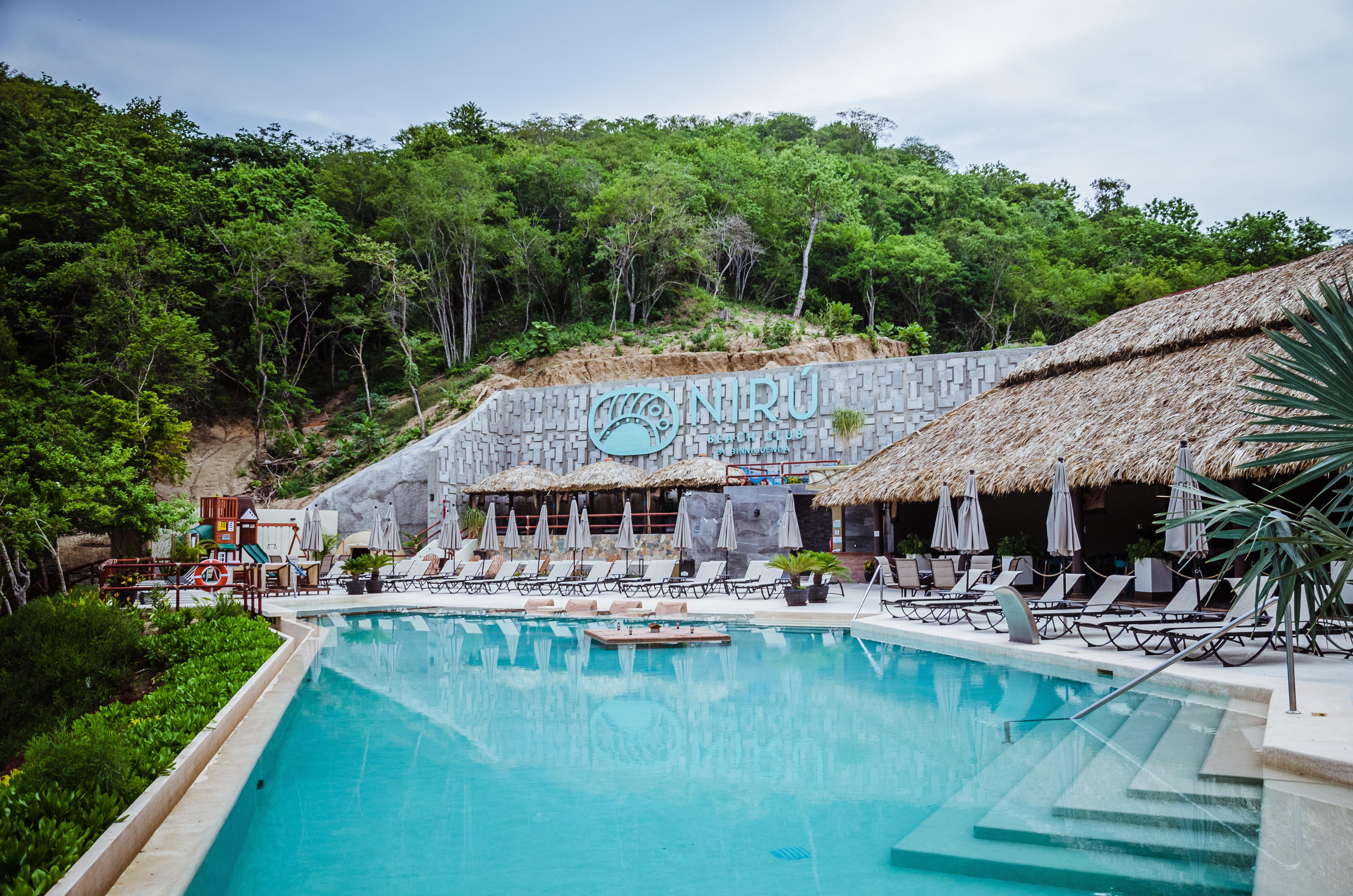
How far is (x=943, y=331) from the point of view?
37.4 metres

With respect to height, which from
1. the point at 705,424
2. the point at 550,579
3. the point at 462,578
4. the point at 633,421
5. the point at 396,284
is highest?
the point at 396,284

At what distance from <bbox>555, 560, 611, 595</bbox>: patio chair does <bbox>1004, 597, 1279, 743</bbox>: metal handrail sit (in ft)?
37.6

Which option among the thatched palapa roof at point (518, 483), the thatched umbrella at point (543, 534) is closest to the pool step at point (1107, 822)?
the thatched umbrella at point (543, 534)

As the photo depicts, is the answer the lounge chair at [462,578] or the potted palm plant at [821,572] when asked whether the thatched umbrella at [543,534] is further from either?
the potted palm plant at [821,572]

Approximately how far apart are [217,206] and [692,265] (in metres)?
18.2

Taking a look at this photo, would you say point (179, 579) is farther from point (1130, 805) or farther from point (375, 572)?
point (1130, 805)

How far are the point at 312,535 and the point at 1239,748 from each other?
748 inches

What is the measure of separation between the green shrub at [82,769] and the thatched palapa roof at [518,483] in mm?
19099

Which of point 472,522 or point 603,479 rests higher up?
point 603,479

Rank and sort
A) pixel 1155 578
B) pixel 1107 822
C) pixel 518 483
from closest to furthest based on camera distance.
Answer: pixel 1107 822 → pixel 1155 578 → pixel 518 483

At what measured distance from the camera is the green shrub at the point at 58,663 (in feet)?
28.3

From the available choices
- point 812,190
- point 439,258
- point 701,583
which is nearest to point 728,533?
point 701,583

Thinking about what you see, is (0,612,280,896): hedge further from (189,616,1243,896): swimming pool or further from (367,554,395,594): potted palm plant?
(367,554,395,594): potted palm plant

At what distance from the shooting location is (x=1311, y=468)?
3.39 m
